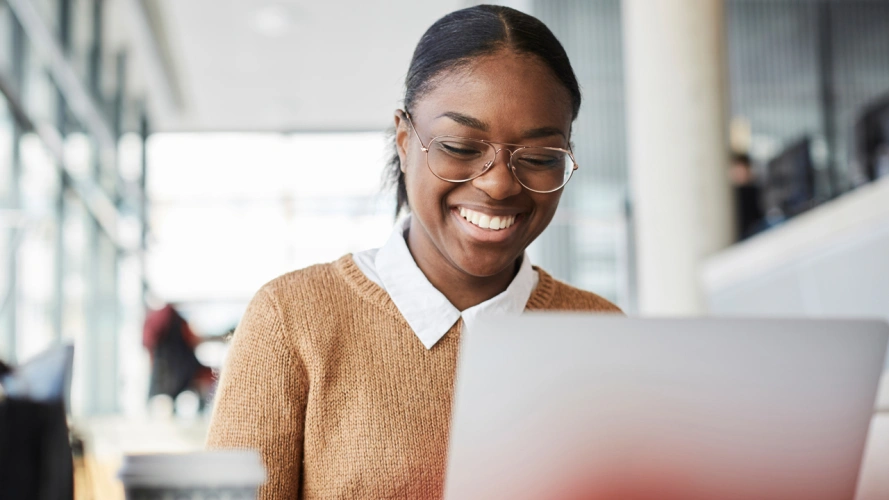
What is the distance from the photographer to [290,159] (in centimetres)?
1138

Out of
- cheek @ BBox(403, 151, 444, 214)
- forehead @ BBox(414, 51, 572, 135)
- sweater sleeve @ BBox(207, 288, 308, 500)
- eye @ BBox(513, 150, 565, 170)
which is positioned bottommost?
sweater sleeve @ BBox(207, 288, 308, 500)

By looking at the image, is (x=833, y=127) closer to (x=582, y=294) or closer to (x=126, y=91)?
(x=126, y=91)

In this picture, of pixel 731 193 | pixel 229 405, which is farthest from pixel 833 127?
pixel 229 405

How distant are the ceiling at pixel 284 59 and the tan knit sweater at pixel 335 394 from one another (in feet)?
21.8

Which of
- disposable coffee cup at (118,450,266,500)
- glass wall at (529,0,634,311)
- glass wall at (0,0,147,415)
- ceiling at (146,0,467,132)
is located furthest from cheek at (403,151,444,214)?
ceiling at (146,0,467,132)

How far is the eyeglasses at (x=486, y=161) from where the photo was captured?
47.8 inches

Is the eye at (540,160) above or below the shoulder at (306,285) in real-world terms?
above

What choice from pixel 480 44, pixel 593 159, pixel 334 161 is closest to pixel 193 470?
pixel 480 44

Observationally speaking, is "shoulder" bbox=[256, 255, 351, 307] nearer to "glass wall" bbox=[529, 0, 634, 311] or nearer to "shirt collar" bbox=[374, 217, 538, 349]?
"shirt collar" bbox=[374, 217, 538, 349]

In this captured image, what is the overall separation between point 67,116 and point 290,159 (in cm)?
506

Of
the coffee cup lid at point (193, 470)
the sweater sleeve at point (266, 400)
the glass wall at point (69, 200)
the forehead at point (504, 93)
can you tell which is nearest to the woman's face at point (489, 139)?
the forehead at point (504, 93)

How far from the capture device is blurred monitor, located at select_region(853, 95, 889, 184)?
4.26m

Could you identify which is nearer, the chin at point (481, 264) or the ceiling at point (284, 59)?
the chin at point (481, 264)

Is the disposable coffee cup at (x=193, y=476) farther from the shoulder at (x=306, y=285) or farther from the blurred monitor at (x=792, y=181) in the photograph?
the blurred monitor at (x=792, y=181)
